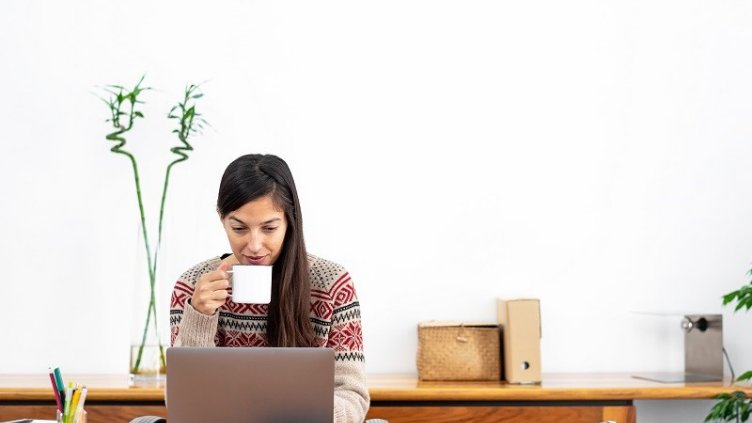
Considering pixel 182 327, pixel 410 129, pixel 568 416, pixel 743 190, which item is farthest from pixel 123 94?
pixel 743 190

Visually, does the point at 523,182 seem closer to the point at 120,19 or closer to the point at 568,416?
the point at 568,416

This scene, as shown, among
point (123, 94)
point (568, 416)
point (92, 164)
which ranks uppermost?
point (123, 94)

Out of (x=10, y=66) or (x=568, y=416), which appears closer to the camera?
(x=568, y=416)

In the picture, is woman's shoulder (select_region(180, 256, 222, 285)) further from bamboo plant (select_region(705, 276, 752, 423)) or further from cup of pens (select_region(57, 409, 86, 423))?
bamboo plant (select_region(705, 276, 752, 423))

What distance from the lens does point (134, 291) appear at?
10.8 feet

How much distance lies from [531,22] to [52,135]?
1654 mm

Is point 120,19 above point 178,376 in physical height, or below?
above

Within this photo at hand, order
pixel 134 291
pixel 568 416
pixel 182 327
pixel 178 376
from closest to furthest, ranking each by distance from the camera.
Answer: pixel 178 376
pixel 182 327
pixel 568 416
pixel 134 291

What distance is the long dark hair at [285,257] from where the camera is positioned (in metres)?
2.33

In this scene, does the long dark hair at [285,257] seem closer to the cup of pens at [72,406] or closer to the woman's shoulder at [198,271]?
the woman's shoulder at [198,271]

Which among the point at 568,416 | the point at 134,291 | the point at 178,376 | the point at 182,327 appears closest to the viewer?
the point at 178,376

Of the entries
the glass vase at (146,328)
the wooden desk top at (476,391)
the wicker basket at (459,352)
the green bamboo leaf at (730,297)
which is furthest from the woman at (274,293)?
the green bamboo leaf at (730,297)

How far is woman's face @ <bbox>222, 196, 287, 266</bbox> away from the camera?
230 centimetres

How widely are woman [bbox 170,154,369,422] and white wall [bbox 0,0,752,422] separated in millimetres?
920
